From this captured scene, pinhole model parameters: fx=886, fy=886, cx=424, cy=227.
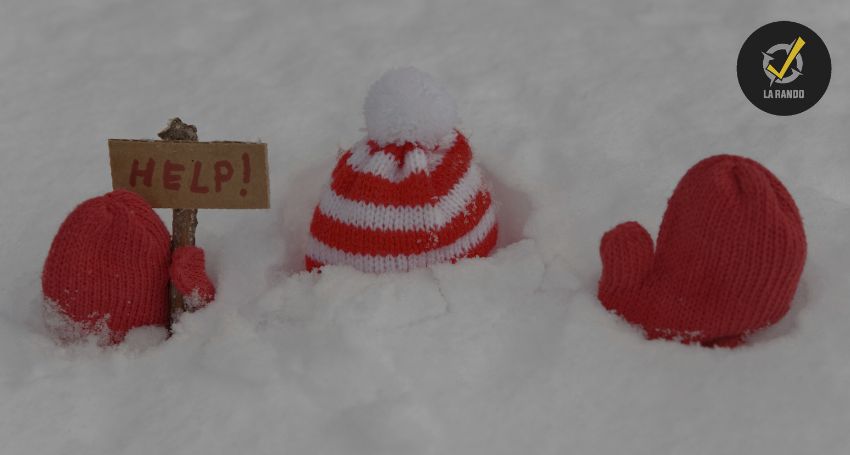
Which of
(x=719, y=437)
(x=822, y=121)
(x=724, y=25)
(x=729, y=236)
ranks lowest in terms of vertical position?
(x=719, y=437)

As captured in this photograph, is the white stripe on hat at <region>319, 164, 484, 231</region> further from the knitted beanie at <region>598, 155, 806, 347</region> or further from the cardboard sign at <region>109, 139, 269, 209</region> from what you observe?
the knitted beanie at <region>598, 155, 806, 347</region>

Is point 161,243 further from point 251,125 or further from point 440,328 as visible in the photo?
point 251,125

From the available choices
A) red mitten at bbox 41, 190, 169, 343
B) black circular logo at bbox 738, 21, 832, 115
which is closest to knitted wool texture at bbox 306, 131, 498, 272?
red mitten at bbox 41, 190, 169, 343

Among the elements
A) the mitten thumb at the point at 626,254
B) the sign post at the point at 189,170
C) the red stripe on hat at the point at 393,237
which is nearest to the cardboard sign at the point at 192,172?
the sign post at the point at 189,170

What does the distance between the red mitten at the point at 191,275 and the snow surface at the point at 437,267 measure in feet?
0.08

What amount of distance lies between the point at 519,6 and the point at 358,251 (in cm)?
96

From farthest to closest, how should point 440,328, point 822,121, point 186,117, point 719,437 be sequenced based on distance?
point 186,117
point 822,121
point 440,328
point 719,437

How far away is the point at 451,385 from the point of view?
1127 millimetres

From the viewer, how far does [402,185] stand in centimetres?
122

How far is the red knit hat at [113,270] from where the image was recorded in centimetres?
117

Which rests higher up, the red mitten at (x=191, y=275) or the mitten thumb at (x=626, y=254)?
the mitten thumb at (x=626, y=254)

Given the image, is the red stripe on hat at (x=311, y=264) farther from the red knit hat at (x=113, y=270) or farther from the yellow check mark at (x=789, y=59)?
the yellow check mark at (x=789, y=59)

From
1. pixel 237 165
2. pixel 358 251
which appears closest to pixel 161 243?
pixel 237 165

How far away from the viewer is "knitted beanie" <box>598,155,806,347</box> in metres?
1.11
